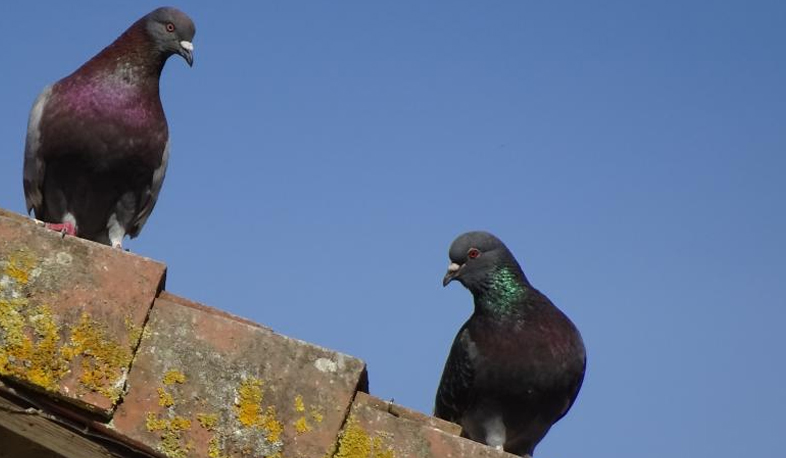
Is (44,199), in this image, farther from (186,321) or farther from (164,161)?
(186,321)

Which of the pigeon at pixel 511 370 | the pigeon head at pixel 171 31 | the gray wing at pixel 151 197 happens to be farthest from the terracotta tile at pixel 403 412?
the pigeon head at pixel 171 31

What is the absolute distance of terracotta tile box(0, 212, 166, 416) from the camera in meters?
3.49

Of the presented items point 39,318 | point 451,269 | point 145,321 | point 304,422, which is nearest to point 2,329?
point 39,318

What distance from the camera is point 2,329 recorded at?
3.49 metres

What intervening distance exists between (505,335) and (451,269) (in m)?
0.78

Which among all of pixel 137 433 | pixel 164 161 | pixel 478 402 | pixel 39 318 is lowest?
pixel 137 433

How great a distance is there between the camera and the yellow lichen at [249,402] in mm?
3584

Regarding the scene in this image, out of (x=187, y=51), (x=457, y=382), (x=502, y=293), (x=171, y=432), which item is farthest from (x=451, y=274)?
(x=171, y=432)

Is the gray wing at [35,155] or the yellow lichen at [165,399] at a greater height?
the gray wing at [35,155]

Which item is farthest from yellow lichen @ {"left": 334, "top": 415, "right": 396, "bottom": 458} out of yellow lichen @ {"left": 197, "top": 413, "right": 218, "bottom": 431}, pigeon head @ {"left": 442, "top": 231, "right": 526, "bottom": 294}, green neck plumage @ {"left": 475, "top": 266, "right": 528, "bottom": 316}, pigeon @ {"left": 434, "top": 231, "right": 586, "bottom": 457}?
pigeon head @ {"left": 442, "top": 231, "right": 526, "bottom": 294}

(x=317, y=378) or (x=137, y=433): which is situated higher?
(x=317, y=378)

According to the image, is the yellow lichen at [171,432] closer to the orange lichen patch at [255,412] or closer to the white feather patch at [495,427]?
the orange lichen patch at [255,412]

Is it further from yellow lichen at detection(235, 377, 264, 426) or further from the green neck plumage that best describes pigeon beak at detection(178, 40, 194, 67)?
yellow lichen at detection(235, 377, 264, 426)

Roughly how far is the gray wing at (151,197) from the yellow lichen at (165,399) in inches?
141
